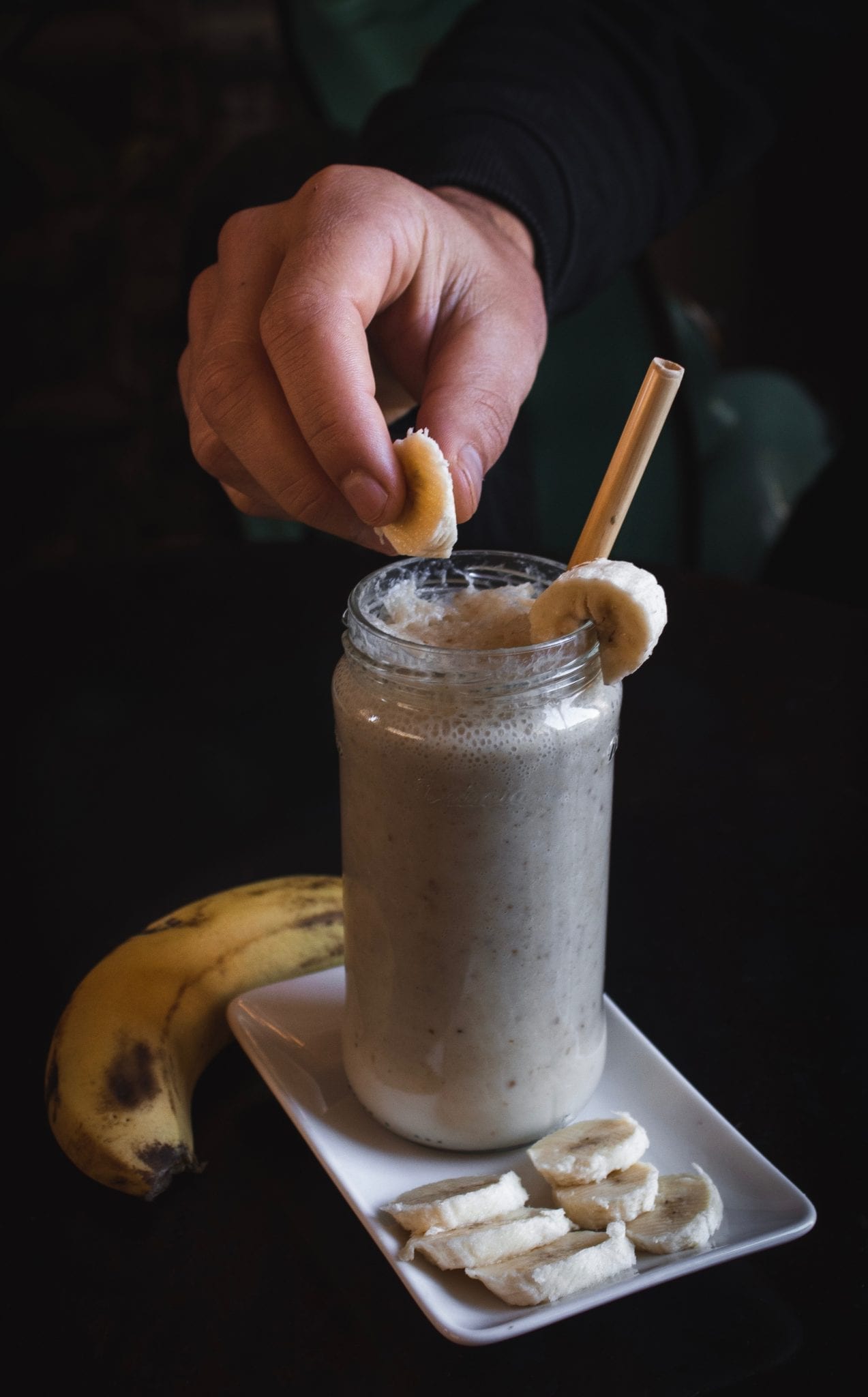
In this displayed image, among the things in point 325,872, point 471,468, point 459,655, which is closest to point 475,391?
point 471,468

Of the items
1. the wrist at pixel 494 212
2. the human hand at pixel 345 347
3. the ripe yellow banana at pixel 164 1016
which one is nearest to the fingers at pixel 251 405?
the human hand at pixel 345 347

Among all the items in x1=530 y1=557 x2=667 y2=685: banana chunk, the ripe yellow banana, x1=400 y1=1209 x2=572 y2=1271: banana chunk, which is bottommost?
the ripe yellow banana

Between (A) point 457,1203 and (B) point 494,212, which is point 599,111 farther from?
(A) point 457,1203

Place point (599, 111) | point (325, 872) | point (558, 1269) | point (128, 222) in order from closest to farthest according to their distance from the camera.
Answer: point (558, 1269)
point (325, 872)
point (599, 111)
point (128, 222)

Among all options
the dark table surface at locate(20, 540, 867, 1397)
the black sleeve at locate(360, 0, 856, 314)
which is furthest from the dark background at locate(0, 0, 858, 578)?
the dark table surface at locate(20, 540, 867, 1397)

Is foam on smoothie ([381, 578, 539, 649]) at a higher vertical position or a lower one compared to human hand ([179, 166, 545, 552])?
lower

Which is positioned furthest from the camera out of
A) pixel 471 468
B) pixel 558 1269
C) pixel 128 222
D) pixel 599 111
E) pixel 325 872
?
pixel 128 222

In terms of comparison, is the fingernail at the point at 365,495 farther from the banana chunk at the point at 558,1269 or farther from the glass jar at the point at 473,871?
the banana chunk at the point at 558,1269

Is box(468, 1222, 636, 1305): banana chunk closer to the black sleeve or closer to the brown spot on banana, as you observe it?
the brown spot on banana
